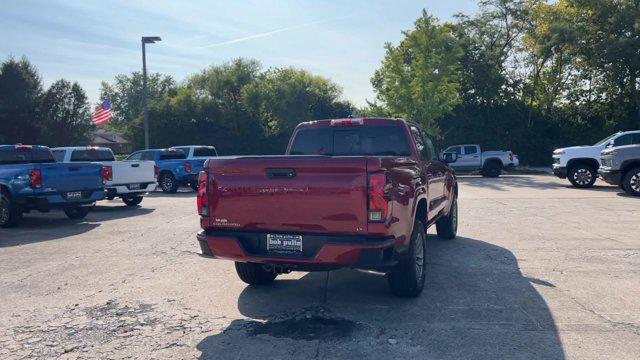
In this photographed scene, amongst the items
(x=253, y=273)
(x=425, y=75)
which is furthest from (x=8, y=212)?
(x=425, y=75)

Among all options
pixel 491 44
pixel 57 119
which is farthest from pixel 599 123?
pixel 57 119

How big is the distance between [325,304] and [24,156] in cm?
1039

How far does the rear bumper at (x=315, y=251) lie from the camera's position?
4488 millimetres

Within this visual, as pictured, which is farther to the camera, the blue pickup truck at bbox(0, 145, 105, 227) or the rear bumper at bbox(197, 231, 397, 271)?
the blue pickup truck at bbox(0, 145, 105, 227)

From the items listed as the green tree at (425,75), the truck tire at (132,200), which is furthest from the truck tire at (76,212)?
the green tree at (425,75)

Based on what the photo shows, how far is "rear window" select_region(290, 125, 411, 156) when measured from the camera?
20.7ft

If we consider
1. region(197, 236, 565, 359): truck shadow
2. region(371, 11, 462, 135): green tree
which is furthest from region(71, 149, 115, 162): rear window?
region(371, 11, 462, 135): green tree

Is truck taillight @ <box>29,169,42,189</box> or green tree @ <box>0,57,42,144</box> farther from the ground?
green tree @ <box>0,57,42,144</box>

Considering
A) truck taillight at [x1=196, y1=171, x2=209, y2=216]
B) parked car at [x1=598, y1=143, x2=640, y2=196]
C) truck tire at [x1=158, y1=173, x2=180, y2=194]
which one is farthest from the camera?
truck tire at [x1=158, y1=173, x2=180, y2=194]

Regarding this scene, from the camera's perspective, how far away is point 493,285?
6.03 metres

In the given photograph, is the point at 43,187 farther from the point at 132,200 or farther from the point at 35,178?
the point at 132,200

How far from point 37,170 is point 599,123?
33455 mm

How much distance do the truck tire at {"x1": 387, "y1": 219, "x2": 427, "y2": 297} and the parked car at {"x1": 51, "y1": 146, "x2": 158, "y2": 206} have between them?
11044 millimetres

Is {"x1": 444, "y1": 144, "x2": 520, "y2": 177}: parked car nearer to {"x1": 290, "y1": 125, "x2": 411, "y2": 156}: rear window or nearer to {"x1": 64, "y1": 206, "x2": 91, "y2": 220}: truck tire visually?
{"x1": 64, "y1": 206, "x2": 91, "y2": 220}: truck tire
